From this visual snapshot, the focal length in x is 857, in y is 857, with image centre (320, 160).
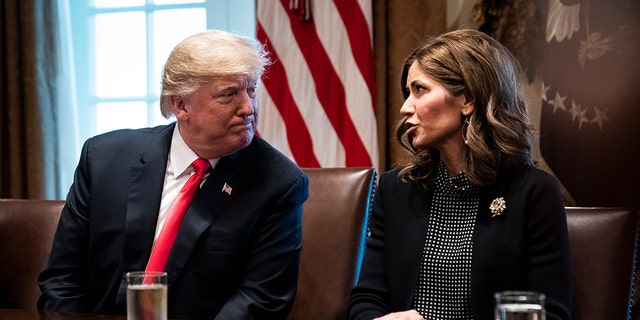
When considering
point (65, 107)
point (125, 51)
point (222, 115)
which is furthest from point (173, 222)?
point (125, 51)

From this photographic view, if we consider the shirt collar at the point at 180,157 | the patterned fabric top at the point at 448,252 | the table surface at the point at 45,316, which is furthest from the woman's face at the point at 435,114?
the table surface at the point at 45,316

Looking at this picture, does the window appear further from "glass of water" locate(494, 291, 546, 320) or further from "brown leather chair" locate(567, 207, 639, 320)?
"glass of water" locate(494, 291, 546, 320)

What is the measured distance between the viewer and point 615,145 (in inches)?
123

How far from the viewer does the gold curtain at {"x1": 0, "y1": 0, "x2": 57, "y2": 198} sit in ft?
15.2

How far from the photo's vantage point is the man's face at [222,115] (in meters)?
2.53

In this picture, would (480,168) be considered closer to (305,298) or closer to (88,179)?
(305,298)

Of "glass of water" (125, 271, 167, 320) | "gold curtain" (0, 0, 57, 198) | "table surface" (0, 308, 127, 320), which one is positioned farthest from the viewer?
"gold curtain" (0, 0, 57, 198)

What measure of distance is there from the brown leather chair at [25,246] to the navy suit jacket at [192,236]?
1.26ft

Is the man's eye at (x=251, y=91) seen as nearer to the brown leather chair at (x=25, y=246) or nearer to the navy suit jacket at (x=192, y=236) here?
the navy suit jacket at (x=192, y=236)

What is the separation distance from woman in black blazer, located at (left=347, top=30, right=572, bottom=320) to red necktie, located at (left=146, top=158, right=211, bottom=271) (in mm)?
546

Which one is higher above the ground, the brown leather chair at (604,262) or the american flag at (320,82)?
the american flag at (320,82)

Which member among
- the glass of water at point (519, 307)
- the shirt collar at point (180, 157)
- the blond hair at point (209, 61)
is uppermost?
the blond hair at point (209, 61)

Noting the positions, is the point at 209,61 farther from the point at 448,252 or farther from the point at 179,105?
the point at 448,252

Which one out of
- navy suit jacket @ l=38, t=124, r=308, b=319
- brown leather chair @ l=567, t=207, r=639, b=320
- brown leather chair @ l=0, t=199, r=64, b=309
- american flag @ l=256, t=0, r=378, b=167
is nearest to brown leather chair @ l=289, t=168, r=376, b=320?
navy suit jacket @ l=38, t=124, r=308, b=319
